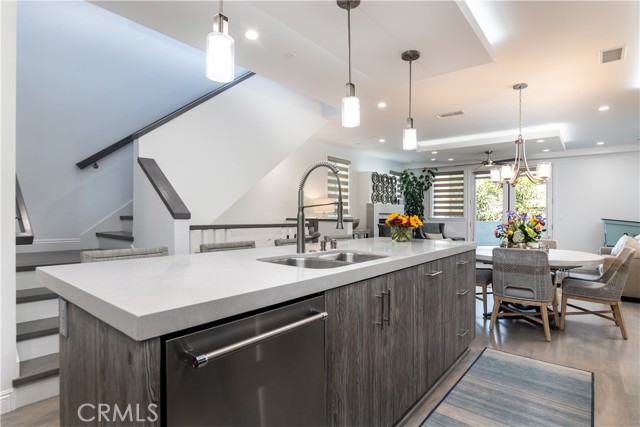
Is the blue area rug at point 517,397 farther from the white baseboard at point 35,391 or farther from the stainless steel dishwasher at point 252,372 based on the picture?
the white baseboard at point 35,391

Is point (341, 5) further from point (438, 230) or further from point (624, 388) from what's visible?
point (438, 230)

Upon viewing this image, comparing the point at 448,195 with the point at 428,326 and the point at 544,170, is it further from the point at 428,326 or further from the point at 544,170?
the point at 428,326

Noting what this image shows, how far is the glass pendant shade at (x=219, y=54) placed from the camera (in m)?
1.46

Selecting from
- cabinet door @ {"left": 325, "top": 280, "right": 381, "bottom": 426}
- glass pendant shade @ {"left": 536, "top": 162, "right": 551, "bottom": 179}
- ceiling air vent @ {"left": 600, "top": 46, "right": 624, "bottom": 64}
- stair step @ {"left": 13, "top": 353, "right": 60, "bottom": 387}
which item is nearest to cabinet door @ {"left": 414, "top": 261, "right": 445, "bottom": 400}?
cabinet door @ {"left": 325, "top": 280, "right": 381, "bottom": 426}

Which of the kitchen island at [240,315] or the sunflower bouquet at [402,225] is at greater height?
the sunflower bouquet at [402,225]

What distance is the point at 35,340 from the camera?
83.0 inches

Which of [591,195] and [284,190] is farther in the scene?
[591,195]

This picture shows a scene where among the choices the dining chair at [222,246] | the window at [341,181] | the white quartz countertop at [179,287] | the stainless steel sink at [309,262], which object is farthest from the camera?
the window at [341,181]

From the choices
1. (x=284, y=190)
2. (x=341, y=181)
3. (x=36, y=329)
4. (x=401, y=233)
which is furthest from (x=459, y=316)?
(x=341, y=181)

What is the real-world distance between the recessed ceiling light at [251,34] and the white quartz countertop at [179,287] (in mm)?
1689

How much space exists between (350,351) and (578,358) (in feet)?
8.20

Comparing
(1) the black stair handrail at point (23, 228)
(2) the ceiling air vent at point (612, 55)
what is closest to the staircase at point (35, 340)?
(1) the black stair handrail at point (23, 228)

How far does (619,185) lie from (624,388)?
263 inches

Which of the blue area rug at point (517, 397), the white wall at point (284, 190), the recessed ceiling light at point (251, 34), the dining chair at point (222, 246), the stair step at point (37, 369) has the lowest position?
the blue area rug at point (517, 397)
